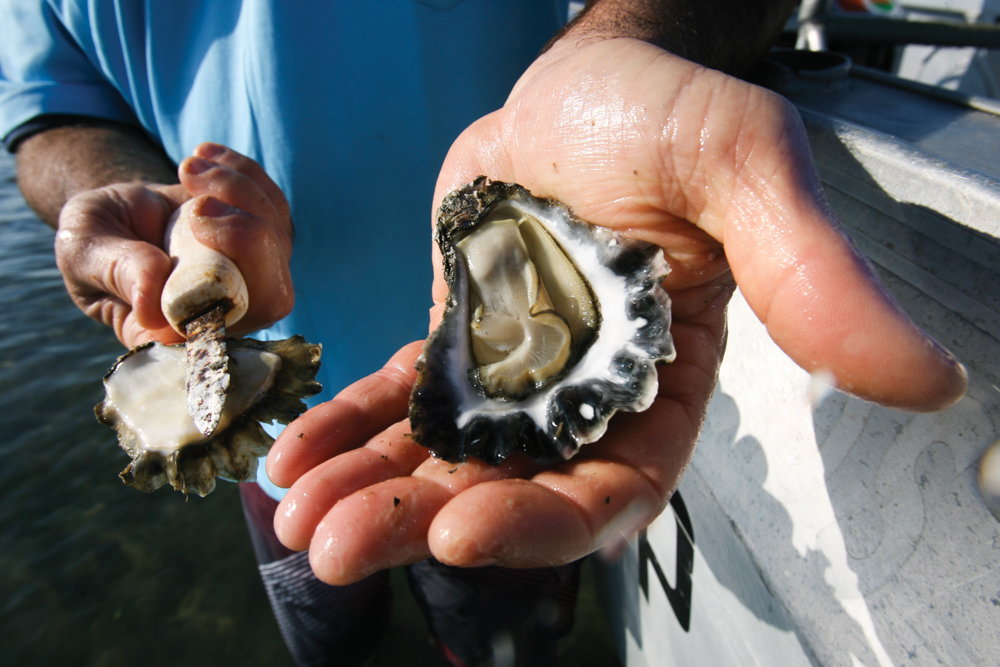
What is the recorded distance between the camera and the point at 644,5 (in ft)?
7.19

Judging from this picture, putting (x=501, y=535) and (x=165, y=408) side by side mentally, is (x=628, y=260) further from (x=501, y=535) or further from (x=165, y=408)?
(x=165, y=408)

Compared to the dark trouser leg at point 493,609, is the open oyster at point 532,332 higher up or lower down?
higher up

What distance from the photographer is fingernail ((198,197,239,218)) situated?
1.73 meters

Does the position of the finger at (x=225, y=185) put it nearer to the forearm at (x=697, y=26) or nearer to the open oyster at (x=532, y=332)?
the open oyster at (x=532, y=332)

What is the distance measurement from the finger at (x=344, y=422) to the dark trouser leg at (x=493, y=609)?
1.21m

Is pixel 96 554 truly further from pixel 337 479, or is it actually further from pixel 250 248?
pixel 337 479

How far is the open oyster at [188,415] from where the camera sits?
5.48 ft

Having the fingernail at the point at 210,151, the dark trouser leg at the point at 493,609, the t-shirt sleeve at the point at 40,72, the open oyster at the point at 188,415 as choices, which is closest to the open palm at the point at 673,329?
the open oyster at the point at 188,415

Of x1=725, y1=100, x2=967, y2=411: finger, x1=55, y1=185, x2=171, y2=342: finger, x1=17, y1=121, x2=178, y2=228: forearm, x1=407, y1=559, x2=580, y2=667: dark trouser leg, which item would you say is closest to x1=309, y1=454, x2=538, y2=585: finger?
x1=725, y1=100, x2=967, y2=411: finger

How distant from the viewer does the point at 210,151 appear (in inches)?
76.8

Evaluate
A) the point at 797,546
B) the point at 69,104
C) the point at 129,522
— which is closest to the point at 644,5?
the point at 797,546

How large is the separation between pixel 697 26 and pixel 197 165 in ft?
6.17

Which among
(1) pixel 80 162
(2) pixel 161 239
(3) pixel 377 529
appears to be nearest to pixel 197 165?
(2) pixel 161 239

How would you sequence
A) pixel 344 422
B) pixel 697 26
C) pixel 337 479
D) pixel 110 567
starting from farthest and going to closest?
pixel 110 567 → pixel 697 26 → pixel 344 422 → pixel 337 479
